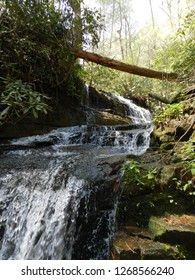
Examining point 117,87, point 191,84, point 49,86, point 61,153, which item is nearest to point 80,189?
point 61,153

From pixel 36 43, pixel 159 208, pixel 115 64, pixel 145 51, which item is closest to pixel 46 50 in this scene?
pixel 36 43

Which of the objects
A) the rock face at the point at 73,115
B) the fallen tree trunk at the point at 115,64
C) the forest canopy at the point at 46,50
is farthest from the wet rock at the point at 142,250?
the fallen tree trunk at the point at 115,64

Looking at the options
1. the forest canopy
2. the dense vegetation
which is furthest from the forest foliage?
the dense vegetation

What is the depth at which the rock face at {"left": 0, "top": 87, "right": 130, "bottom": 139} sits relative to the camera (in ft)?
21.4

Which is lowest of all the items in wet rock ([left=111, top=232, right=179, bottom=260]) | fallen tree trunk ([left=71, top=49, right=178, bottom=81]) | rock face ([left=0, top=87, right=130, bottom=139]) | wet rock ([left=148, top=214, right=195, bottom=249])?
wet rock ([left=111, top=232, right=179, bottom=260])

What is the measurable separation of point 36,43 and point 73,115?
8.61ft

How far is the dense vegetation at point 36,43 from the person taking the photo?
198 inches

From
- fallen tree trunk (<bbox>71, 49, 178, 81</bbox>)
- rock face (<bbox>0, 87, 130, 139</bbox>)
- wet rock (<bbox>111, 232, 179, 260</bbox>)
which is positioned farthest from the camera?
rock face (<bbox>0, 87, 130, 139</bbox>)

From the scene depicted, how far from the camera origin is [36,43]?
581cm

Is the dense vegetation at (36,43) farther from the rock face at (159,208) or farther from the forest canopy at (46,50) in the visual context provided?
the rock face at (159,208)

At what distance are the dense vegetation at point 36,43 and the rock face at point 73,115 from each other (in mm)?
417

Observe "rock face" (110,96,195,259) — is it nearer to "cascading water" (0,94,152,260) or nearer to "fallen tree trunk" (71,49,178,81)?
"cascading water" (0,94,152,260)

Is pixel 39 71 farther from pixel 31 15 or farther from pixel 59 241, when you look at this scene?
pixel 59 241

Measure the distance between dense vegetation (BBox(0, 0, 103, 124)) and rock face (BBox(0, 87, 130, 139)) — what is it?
42cm
